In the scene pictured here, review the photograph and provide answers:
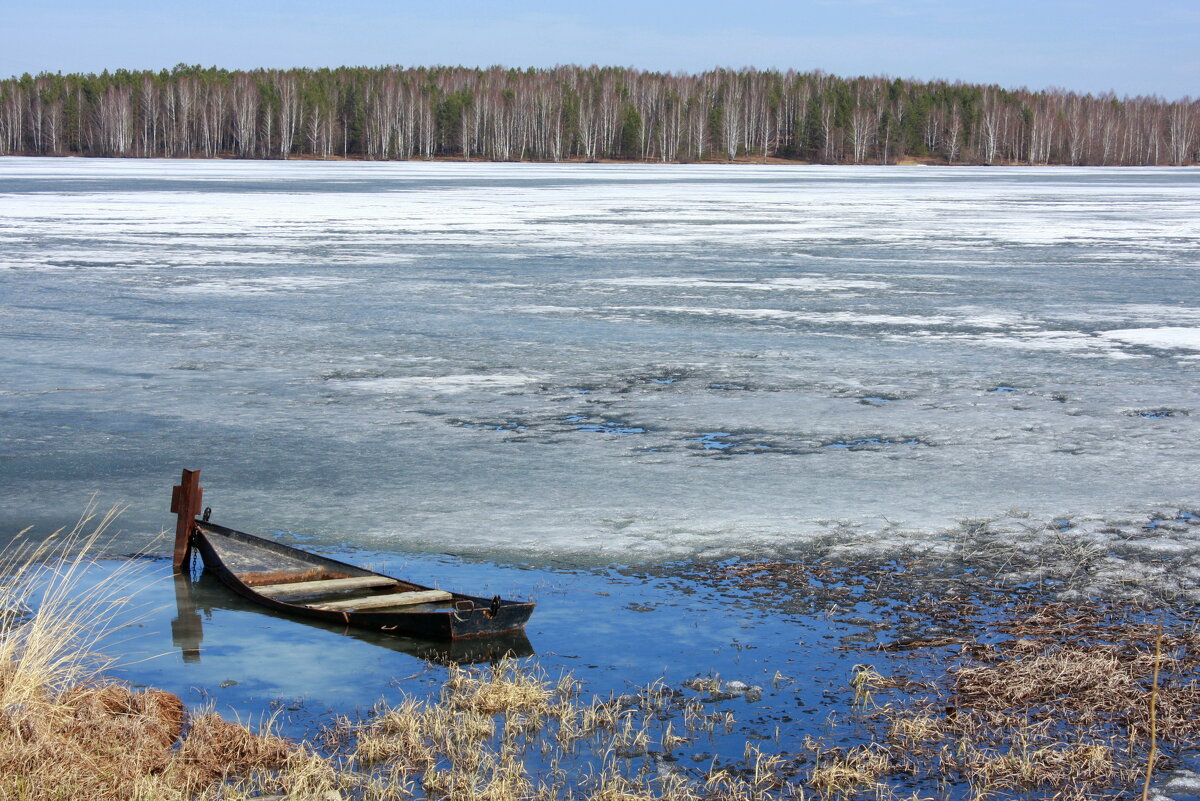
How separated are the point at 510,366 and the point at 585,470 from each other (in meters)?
3.53

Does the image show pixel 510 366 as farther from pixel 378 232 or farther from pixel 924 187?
pixel 924 187

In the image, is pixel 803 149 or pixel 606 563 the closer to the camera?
pixel 606 563

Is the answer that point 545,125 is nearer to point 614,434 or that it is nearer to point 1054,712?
point 614,434

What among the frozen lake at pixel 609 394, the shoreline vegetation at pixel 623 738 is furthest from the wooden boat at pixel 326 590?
the frozen lake at pixel 609 394

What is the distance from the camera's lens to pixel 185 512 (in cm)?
627

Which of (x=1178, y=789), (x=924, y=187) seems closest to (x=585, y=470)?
(x=1178, y=789)

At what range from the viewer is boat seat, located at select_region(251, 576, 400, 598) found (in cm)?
579

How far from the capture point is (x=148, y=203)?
116 feet

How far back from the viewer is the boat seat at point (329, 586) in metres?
5.79

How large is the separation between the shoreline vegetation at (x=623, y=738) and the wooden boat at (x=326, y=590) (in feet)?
0.94

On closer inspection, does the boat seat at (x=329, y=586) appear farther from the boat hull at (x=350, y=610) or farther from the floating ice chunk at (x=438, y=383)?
the floating ice chunk at (x=438, y=383)

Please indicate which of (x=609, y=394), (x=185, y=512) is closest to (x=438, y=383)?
(x=609, y=394)

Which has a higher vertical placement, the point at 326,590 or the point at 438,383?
the point at 438,383

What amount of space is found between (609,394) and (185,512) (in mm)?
4458
